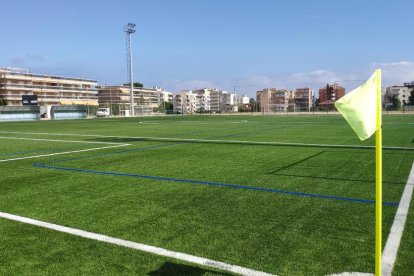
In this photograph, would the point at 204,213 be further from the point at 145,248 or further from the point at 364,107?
the point at 364,107

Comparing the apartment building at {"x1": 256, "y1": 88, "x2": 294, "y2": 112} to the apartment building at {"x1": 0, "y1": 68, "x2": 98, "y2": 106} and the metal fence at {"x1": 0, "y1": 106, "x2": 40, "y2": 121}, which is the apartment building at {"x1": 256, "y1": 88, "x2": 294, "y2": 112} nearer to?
the apartment building at {"x1": 0, "y1": 68, "x2": 98, "y2": 106}

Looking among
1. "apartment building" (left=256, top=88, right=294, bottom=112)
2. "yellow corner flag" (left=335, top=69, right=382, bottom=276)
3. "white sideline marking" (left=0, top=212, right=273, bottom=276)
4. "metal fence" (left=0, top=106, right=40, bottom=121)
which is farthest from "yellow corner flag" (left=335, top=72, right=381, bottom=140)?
"apartment building" (left=256, top=88, right=294, bottom=112)

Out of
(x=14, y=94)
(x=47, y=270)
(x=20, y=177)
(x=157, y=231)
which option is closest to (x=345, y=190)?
(x=157, y=231)

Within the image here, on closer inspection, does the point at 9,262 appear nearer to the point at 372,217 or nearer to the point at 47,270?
the point at 47,270

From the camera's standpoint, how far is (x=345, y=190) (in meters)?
6.78

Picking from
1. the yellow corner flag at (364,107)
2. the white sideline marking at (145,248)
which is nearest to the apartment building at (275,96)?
the white sideline marking at (145,248)

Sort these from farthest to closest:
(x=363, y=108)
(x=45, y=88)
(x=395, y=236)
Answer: (x=45, y=88) → (x=395, y=236) → (x=363, y=108)

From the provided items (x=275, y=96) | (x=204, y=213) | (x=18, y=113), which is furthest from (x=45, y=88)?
(x=204, y=213)

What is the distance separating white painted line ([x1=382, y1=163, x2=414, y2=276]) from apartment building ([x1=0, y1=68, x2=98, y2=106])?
119 metres

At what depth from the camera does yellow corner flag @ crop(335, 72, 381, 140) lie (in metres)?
2.76

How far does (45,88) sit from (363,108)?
131 meters

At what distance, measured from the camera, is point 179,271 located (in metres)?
3.62

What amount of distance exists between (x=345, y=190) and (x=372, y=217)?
1.62 meters

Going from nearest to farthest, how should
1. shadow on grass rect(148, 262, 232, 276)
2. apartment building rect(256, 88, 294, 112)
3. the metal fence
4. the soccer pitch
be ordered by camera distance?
shadow on grass rect(148, 262, 232, 276)
the soccer pitch
the metal fence
apartment building rect(256, 88, 294, 112)
